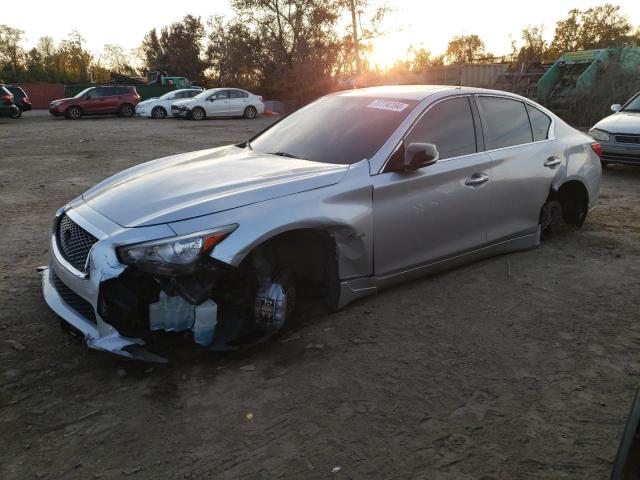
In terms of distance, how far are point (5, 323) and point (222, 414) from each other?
1.88 metres

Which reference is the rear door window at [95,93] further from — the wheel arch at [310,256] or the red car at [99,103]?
the wheel arch at [310,256]

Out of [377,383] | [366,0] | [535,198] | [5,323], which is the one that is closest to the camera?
[377,383]

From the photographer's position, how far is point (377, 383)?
296 centimetres

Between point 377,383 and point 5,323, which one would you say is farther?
point 5,323

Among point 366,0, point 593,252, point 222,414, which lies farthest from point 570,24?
point 222,414

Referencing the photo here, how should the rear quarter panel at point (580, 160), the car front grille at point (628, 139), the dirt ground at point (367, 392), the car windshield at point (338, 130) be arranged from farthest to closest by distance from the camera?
the car front grille at point (628, 139), the rear quarter panel at point (580, 160), the car windshield at point (338, 130), the dirt ground at point (367, 392)

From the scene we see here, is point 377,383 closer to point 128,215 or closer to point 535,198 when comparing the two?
point 128,215

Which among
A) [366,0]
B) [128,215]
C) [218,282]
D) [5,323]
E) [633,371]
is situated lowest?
[633,371]

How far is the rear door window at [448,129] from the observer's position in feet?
13.1

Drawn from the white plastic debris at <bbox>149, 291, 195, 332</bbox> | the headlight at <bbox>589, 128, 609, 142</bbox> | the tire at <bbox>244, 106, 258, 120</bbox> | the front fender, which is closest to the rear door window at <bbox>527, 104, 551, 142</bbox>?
the front fender

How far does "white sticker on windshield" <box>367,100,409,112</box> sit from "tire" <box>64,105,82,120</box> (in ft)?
85.9

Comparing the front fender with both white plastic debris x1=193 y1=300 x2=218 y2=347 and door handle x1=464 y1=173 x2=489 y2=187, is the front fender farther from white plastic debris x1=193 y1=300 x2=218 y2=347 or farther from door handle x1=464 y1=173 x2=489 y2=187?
door handle x1=464 y1=173 x2=489 y2=187

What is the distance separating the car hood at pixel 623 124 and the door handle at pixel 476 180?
20.9ft

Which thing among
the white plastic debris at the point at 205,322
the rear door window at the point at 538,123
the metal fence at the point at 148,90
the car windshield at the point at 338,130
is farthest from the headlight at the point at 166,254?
the metal fence at the point at 148,90
